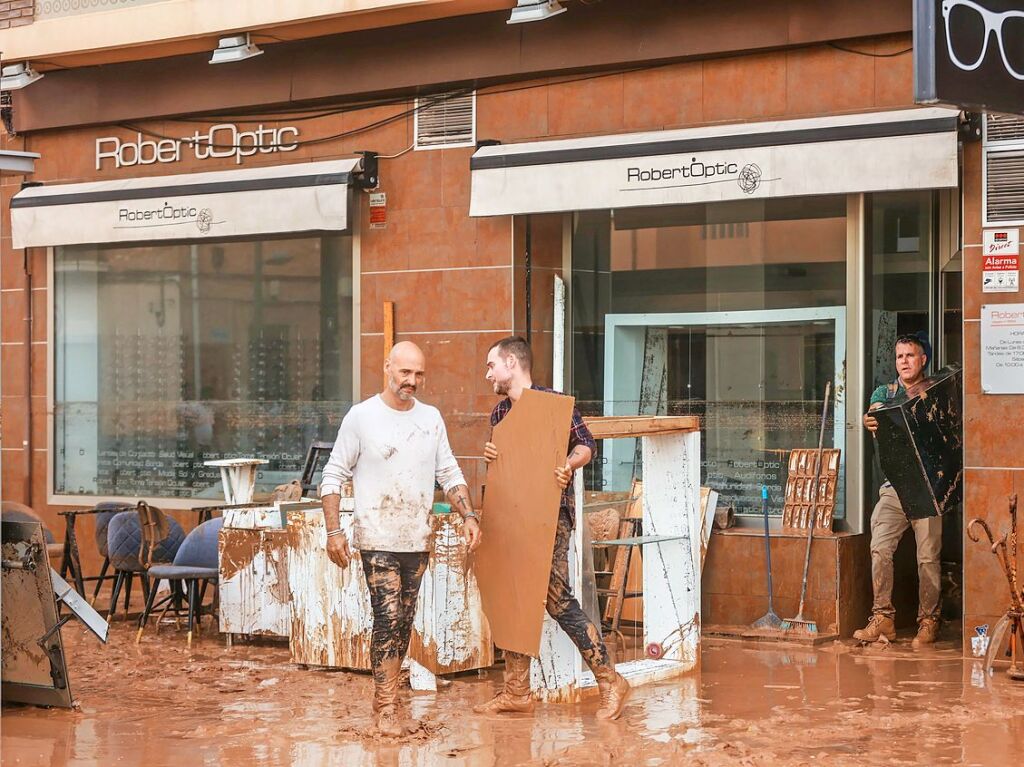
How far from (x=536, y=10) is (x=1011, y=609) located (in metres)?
5.69

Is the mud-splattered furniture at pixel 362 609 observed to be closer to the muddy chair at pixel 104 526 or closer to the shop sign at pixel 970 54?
the muddy chair at pixel 104 526

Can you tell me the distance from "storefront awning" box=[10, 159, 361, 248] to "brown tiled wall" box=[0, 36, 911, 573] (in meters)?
0.36

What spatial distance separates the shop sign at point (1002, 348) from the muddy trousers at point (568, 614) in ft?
11.7

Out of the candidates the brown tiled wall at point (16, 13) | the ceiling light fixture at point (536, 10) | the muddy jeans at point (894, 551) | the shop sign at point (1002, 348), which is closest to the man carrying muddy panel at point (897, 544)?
the muddy jeans at point (894, 551)

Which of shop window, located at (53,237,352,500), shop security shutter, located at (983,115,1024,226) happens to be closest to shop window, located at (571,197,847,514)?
shop security shutter, located at (983,115,1024,226)

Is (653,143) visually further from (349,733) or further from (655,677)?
(349,733)

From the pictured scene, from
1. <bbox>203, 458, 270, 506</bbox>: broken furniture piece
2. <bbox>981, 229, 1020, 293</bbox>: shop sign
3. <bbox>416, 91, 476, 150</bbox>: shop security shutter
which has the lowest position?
<bbox>203, 458, 270, 506</bbox>: broken furniture piece

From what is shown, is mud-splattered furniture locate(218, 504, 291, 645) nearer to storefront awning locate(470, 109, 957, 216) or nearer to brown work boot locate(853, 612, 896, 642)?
storefront awning locate(470, 109, 957, 216)

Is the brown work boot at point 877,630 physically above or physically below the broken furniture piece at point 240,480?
below

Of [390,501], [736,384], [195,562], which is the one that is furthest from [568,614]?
[736,384]

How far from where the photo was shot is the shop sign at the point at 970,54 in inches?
274

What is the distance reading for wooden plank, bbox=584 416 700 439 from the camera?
919 centimetres

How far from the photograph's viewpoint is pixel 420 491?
8.45m

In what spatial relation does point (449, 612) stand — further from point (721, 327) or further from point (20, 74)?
point (20, 74)
